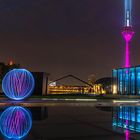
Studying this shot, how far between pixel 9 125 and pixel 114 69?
272ft

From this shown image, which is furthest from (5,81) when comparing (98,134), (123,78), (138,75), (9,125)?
(123,78)

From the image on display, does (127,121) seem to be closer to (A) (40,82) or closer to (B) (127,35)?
(A) (40,82)

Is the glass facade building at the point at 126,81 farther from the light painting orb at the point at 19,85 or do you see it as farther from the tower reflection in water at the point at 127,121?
the tower reflection in water at the point at 127,121

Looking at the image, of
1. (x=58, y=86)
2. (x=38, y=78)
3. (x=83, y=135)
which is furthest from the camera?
(x=58, y=86)

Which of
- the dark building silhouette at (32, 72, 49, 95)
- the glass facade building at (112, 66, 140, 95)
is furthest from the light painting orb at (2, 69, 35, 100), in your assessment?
the glass facade building at (112, 66, 140, 95)

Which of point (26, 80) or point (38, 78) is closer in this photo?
point (26, 80)

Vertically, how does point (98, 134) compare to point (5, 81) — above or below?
below

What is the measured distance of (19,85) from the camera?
33031mm

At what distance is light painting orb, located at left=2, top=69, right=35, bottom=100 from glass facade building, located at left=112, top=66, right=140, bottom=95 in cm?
4838

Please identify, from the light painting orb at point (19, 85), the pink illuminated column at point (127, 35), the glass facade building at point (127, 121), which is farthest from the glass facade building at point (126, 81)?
the glass facade building at point (127, 121)

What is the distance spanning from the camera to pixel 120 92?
291 feet

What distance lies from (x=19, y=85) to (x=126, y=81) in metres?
55.7

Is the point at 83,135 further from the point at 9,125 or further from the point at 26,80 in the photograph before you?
the point at 26,80

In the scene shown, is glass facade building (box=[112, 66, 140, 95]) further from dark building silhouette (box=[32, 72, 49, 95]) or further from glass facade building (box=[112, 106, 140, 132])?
glass facade building (box=[112, 106, 140, 132])
